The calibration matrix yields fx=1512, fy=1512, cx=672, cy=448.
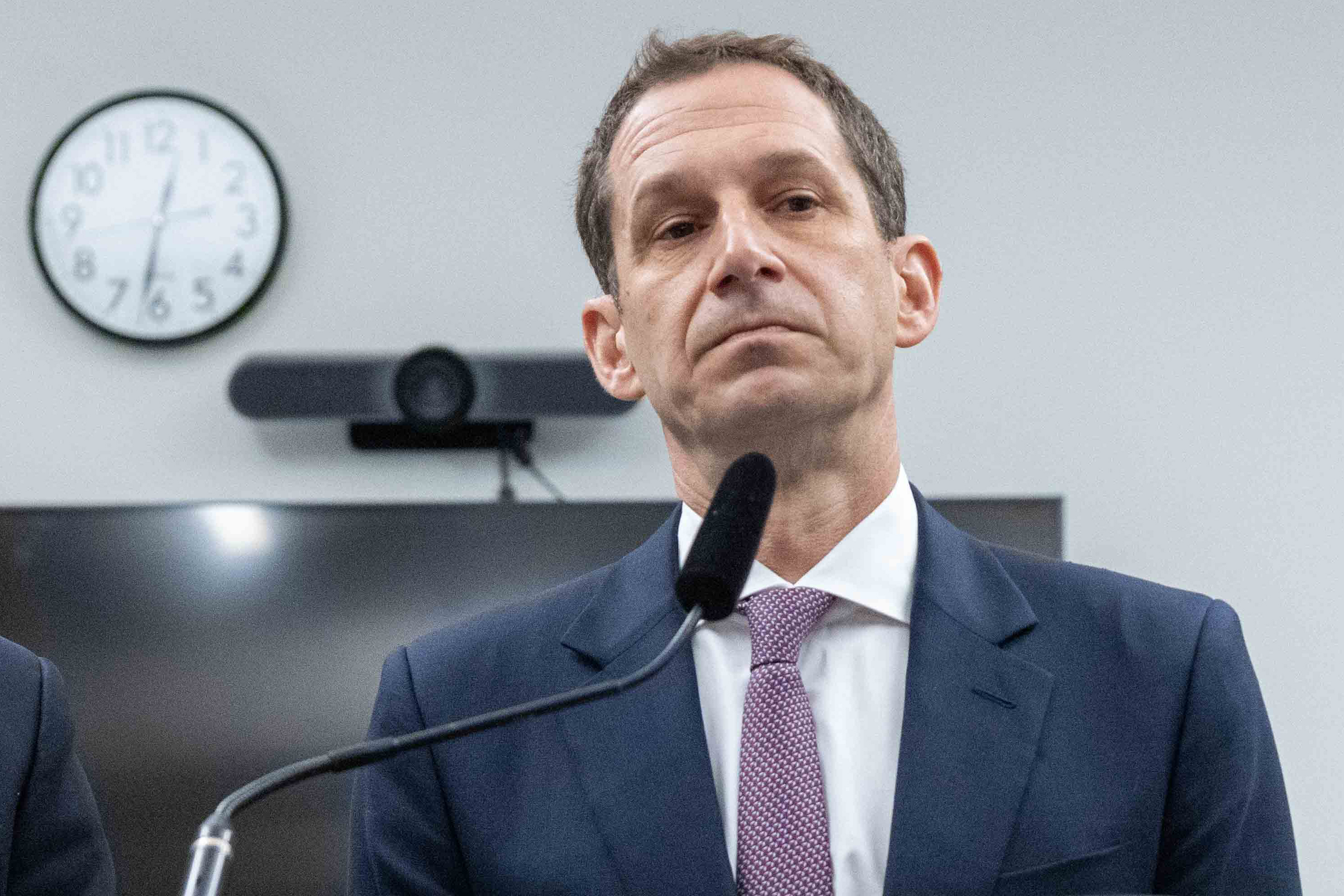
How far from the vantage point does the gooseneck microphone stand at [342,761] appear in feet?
2.16

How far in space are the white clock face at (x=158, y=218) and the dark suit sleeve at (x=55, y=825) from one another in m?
1.38

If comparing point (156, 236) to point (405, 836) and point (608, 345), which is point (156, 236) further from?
point (405, 836)

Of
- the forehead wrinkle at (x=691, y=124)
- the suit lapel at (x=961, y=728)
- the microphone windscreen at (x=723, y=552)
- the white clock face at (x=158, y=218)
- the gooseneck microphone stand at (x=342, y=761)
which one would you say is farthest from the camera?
the white clock face at (x=158, y=218)

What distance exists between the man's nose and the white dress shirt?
0.21 m

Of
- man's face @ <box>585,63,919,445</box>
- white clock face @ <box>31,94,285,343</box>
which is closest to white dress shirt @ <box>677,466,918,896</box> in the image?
man's face @ <box>585,63,919,445</box>

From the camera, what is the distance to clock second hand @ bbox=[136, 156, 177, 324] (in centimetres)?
A: 261

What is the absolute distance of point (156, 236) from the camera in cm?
262

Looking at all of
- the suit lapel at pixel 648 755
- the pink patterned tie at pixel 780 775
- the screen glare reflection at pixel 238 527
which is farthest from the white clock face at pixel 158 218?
the pink patterned tie at pixel 780 775

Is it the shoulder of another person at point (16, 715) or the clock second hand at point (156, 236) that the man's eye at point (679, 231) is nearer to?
the shoulder of another person at point (16, 715)

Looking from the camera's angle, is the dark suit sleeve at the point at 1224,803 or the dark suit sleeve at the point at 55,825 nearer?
the dark suit sleeve at the point at 1224,803

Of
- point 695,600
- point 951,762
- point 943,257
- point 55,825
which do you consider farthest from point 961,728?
point 943,257

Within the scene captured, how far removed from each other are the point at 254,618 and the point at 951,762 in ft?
5.28

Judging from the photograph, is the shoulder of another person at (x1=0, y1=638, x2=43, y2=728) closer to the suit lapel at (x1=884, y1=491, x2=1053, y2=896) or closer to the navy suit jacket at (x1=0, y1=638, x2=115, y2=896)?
the navy suit jacket at (x1=0, y1=638, x2=115, y2=896)

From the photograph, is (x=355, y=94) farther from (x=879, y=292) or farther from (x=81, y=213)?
(x=879, y=292)
